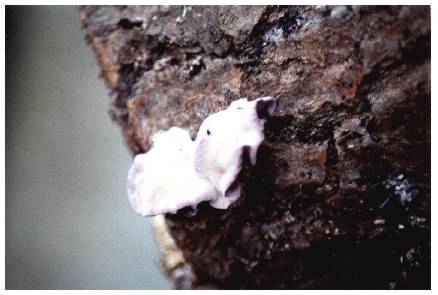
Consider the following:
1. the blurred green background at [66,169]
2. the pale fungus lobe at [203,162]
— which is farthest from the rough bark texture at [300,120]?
the blurred green background at [66,169]

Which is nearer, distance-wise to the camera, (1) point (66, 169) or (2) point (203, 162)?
(2) point (203, 162)

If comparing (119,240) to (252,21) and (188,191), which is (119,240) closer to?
(188,191)

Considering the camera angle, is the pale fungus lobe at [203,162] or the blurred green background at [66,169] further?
the blurred green background at [66,169]

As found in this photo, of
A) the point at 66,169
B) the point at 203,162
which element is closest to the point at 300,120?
the point at 203,162

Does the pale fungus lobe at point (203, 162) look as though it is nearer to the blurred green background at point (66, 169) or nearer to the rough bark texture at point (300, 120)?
the rough bark texture at point (300, 120)

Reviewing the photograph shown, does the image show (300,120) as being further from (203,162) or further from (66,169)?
(66,169)
